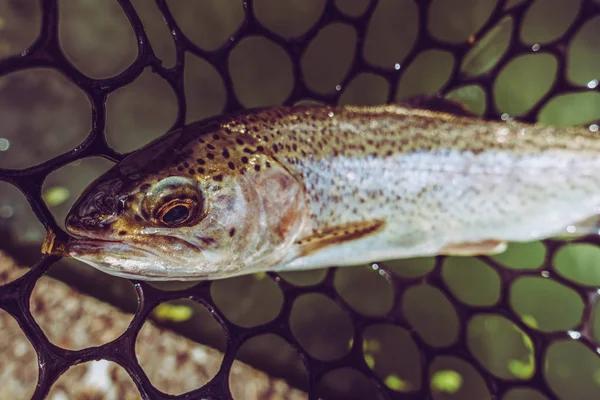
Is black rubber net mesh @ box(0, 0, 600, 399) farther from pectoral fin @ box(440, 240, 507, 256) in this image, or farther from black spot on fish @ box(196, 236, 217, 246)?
black spot on fish @ box(196, 236, 217, 246)

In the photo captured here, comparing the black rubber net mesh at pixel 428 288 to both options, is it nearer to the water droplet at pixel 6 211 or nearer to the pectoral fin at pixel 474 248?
the pectoral fin at pixel 474 248

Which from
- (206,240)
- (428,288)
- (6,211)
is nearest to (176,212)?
(206,240)

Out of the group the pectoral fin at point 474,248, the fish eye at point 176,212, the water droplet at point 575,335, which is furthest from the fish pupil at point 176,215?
the water droplet at point 575,335

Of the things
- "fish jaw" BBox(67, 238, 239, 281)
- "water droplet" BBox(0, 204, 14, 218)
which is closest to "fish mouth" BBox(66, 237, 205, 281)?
"fish jaw" BBox(67, 238, 239, 281)

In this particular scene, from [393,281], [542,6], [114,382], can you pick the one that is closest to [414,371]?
[393,281]

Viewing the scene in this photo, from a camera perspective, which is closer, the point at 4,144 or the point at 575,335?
the point at 4,144

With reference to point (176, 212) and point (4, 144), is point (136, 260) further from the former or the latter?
point (4, 144)

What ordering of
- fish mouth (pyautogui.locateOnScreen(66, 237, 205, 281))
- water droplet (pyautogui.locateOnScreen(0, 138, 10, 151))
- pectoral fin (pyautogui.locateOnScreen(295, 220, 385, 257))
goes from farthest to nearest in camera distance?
1. water droplet (pyautogui.locateOnScreen(0, 138, 10, 151))
2. pectoral fin (pyautogui.locateOnScreen(295, 220, 385, 257))
3. fish mouth (pyautogui.locateOnScreen(66, 237, 205, 281))
